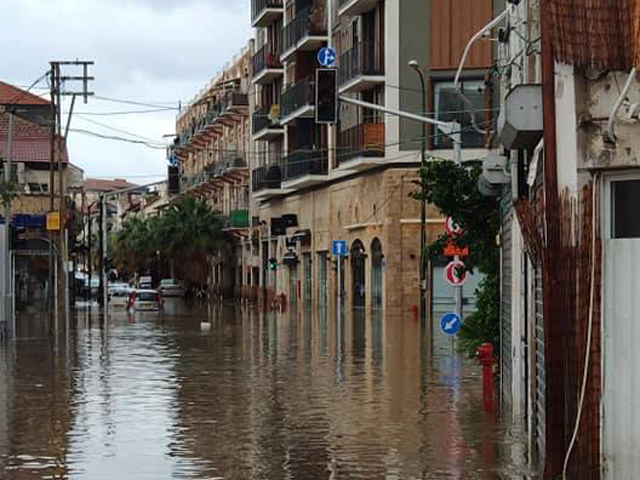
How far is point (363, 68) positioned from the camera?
60.7 metres

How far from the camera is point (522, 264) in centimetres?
1695

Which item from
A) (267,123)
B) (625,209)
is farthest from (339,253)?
(625,209)

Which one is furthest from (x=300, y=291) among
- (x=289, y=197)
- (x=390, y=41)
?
(x=390, y=41)

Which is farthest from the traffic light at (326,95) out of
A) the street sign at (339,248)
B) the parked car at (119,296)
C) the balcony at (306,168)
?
the parked car at (119,296)

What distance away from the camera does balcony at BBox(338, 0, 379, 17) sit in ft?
201

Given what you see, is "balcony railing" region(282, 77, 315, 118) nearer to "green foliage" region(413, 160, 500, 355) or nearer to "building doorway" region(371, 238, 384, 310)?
"building doorway" region(371, 238, 384, 310)

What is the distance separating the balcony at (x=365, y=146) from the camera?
198ft

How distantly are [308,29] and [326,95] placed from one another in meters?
47.3

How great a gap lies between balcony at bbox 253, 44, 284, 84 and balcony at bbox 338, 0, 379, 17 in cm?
1809

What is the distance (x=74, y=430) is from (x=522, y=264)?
592 cm

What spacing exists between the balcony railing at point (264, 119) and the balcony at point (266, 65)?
1793mm

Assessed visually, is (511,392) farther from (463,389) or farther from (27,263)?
(27,263)

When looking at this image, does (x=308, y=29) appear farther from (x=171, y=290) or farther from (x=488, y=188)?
(x=488, y=188)

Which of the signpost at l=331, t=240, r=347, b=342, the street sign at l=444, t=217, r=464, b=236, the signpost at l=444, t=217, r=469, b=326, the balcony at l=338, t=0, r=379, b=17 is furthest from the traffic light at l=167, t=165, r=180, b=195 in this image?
the street sign at l=444, t=217, r=464, b=236
